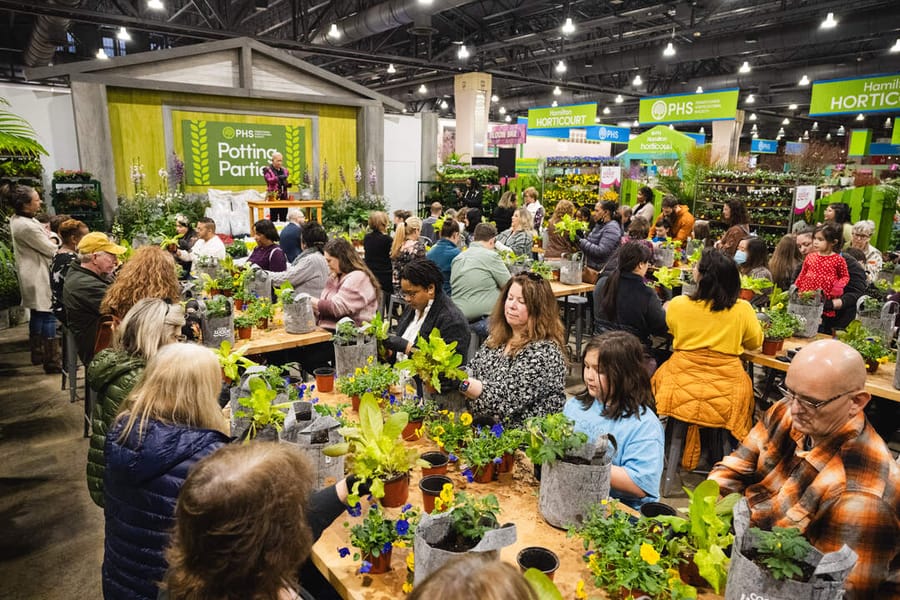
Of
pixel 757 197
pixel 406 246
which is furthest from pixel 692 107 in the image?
pixel 406 246

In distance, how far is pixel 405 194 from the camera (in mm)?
13641

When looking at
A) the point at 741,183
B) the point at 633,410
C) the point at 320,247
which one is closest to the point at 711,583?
the point at 633,410

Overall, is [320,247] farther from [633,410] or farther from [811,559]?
[811,559]

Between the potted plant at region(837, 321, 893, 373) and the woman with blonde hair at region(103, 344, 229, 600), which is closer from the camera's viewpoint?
the woman with blonde hair at region(103, 344, 229, 600)

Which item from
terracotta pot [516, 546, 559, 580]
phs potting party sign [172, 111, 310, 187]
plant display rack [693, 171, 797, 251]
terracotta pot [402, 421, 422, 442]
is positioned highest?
phs potting party sign [172, 111, 310, 187]

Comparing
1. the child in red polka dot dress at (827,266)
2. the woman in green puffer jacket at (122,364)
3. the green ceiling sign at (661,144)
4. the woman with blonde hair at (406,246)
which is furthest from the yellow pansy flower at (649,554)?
the green ceiling sign at (661,144)

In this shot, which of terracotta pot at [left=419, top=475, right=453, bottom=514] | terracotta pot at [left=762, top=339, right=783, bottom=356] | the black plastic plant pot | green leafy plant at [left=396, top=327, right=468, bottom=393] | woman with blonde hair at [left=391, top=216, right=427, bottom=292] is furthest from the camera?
woman with blonde hair at [left=391, top=216, right=427, bottom=292]

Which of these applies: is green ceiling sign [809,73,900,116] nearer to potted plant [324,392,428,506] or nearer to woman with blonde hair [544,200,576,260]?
woman with blonde hair [544,200,576,260]

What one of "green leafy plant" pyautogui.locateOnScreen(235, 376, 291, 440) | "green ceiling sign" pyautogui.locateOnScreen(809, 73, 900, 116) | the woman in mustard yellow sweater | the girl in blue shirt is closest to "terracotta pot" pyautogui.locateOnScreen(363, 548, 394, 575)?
"green leafy plant" pyautogui.locateOnScreen(235, 376, 291, 440)

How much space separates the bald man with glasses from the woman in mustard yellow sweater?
5.45ft

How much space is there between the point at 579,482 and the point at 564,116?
15534mm

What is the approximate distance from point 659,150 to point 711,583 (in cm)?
1280

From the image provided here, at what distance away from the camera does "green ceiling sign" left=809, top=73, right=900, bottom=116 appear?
975 cm

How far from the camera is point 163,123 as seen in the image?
→ 10.1m
